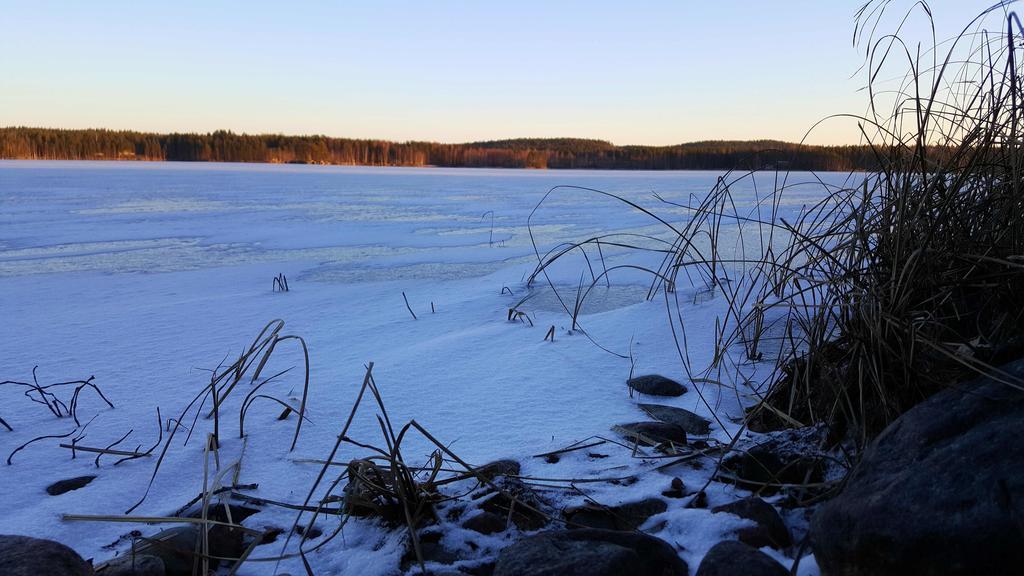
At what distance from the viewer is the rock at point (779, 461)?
139 centimetres

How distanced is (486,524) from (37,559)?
758mm

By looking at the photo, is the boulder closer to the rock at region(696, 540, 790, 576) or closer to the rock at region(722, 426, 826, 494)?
the rock at region(696, 540, 790, 576)

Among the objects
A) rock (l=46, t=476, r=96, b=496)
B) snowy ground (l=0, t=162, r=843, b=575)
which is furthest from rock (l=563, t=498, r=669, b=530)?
rock (l=46, t=476, r=96, b=496)

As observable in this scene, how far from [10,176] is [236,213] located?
7.49 meters

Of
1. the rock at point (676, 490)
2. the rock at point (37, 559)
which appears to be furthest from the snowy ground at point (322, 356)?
the rock at point (37, 559)

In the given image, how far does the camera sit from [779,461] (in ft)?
4.77

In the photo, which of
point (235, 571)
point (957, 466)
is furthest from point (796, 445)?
point (235, 571)

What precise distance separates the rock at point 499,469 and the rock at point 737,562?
487 mm

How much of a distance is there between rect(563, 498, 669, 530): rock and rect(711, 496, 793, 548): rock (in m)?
0.14

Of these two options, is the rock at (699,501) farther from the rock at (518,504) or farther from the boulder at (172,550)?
→ the boulder at (172,550)

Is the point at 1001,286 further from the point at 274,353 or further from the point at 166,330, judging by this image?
the point at 166,330

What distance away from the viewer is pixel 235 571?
1.21 m

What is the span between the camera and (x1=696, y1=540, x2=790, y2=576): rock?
1.07 m

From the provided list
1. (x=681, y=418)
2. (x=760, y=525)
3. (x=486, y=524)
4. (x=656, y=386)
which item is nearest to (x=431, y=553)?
(x=486, y=524)
